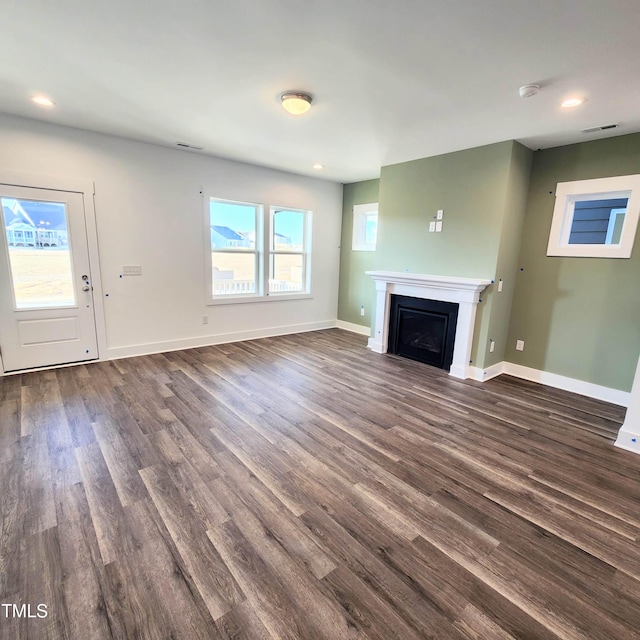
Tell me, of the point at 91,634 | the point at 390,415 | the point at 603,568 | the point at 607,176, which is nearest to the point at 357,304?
the point at 390,415

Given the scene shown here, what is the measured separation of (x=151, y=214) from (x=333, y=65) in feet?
10.3

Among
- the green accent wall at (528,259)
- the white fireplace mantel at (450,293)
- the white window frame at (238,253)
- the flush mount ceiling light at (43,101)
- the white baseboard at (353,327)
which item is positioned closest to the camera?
the flush mount ceiling light at (43,101)

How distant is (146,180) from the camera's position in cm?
428

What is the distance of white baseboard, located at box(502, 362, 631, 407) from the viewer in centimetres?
356

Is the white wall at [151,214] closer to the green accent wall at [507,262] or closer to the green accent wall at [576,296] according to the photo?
the green accent wall at [507,262]

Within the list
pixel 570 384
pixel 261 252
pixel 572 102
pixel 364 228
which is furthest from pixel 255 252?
pixel 570 384

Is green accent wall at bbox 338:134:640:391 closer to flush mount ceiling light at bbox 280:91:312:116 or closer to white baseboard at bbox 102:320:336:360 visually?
flush mount ceiling light at bbox 280:91:312:116

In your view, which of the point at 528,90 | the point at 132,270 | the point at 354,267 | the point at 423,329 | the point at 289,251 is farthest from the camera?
the point at 354,267

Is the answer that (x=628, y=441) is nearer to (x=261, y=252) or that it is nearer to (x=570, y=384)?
(x=570, y=384)

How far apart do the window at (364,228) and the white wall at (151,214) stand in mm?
1117

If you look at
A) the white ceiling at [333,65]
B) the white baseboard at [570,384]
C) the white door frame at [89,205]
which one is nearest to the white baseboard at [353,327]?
the white baseboard at [570,384]

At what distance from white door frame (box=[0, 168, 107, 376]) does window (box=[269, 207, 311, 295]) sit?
8.04ft

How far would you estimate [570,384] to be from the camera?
12.7 ft

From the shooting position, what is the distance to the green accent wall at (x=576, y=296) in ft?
11.2
